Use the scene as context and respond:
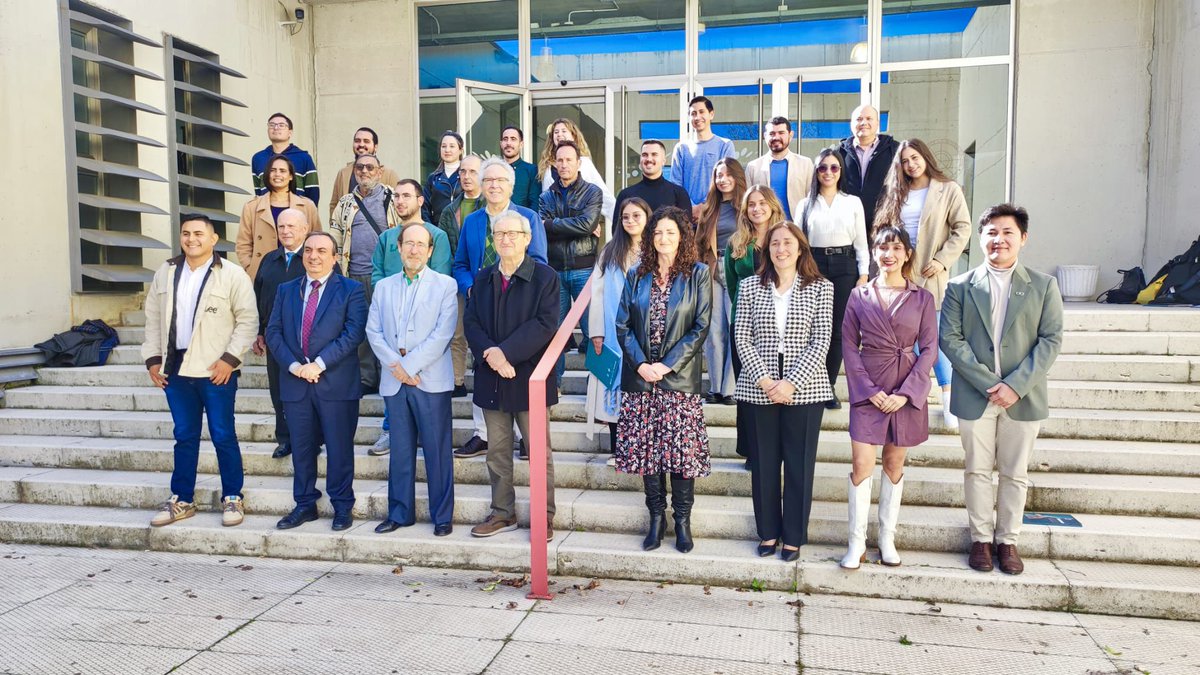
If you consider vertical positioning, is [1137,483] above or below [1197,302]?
below

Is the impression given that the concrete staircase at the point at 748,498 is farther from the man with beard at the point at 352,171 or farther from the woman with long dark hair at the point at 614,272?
the man with beard at the point at 352,171

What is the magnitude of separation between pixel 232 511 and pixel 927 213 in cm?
462

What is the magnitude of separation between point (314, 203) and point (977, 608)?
532cm

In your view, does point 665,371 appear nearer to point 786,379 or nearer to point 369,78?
point 786,379

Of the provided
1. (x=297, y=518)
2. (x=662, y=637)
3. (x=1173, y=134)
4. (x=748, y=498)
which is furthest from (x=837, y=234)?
(x=1173, y=134)

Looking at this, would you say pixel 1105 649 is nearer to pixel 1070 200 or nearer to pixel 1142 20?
pixel 1070 200

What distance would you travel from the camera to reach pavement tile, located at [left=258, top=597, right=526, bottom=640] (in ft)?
12.3

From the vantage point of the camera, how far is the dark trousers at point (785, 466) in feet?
14.0

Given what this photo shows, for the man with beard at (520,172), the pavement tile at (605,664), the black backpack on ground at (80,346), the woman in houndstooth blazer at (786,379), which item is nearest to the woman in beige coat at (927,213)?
the woman in houndstooth blazer at (786,379)

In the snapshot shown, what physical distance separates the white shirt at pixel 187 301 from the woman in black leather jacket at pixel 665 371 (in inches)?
102

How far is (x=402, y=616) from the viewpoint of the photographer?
3.91 m

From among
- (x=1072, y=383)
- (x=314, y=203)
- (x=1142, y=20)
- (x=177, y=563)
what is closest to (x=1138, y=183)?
(x=1142, y=20)

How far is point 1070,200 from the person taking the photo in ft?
29.1

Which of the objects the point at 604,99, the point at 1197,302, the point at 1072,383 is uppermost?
the point at 604,99
